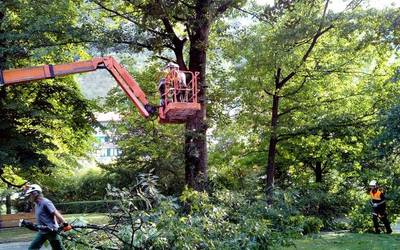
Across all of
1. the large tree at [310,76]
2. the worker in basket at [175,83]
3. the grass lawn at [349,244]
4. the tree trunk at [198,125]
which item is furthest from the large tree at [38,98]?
the grass lawn at [349,244]

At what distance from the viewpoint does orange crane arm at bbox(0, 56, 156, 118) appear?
1188 cm

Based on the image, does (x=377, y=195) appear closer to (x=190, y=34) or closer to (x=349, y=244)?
(x=349, y=244)

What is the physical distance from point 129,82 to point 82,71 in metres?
1.40

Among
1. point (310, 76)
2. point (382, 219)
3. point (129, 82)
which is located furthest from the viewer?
point (310, 76)

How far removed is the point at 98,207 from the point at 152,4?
60.0 feet

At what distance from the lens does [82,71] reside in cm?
1259

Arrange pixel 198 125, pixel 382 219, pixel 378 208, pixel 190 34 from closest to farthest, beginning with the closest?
pixel 378 208 < pixel 198 125 < pixel 382 219 < pixel 190 34

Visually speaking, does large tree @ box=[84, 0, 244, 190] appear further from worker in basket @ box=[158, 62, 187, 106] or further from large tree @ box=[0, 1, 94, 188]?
worker in basket @ box=[158, 62, 187, 106]

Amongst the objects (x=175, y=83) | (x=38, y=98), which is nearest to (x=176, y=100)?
(x=175, y=83)

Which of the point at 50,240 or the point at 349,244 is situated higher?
the point at 50,240

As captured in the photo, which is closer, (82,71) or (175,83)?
(175,83)

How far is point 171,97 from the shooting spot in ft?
41.5

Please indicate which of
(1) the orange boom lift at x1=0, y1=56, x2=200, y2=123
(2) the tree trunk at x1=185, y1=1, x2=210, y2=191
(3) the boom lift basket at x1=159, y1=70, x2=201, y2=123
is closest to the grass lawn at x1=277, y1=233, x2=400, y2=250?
(2) the tree trunk at x1=185, y1=1, x2=210, y2=191

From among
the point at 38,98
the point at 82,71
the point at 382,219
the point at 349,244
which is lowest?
the point at 382,219
